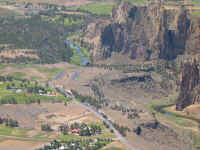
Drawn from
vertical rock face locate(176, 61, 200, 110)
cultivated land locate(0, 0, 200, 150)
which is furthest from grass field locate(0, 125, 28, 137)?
vertical rock face locate(176, 61, 200, 110)

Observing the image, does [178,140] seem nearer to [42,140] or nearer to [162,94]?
[42,140]

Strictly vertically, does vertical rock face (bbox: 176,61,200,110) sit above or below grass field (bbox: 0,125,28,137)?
above

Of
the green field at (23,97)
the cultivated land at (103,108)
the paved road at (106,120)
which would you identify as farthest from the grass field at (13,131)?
the green field at (23,97)

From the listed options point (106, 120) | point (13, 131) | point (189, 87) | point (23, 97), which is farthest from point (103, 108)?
point (13, 131)

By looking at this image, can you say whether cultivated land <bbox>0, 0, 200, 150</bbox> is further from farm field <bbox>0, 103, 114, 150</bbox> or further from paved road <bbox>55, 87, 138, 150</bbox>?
paved road <bbox>55, 87, 138, 150</bbox>

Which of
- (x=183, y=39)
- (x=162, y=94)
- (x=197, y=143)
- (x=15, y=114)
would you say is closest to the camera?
(x=197, y=143)

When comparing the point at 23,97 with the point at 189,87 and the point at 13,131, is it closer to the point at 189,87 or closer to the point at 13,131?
the point at 13,131

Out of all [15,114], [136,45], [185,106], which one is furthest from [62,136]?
[136,45]

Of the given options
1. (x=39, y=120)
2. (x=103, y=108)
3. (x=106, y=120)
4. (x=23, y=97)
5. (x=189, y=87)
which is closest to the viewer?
(x=106, y=120)

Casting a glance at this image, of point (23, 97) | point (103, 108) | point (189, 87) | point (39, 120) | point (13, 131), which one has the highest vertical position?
point (189, 87)
